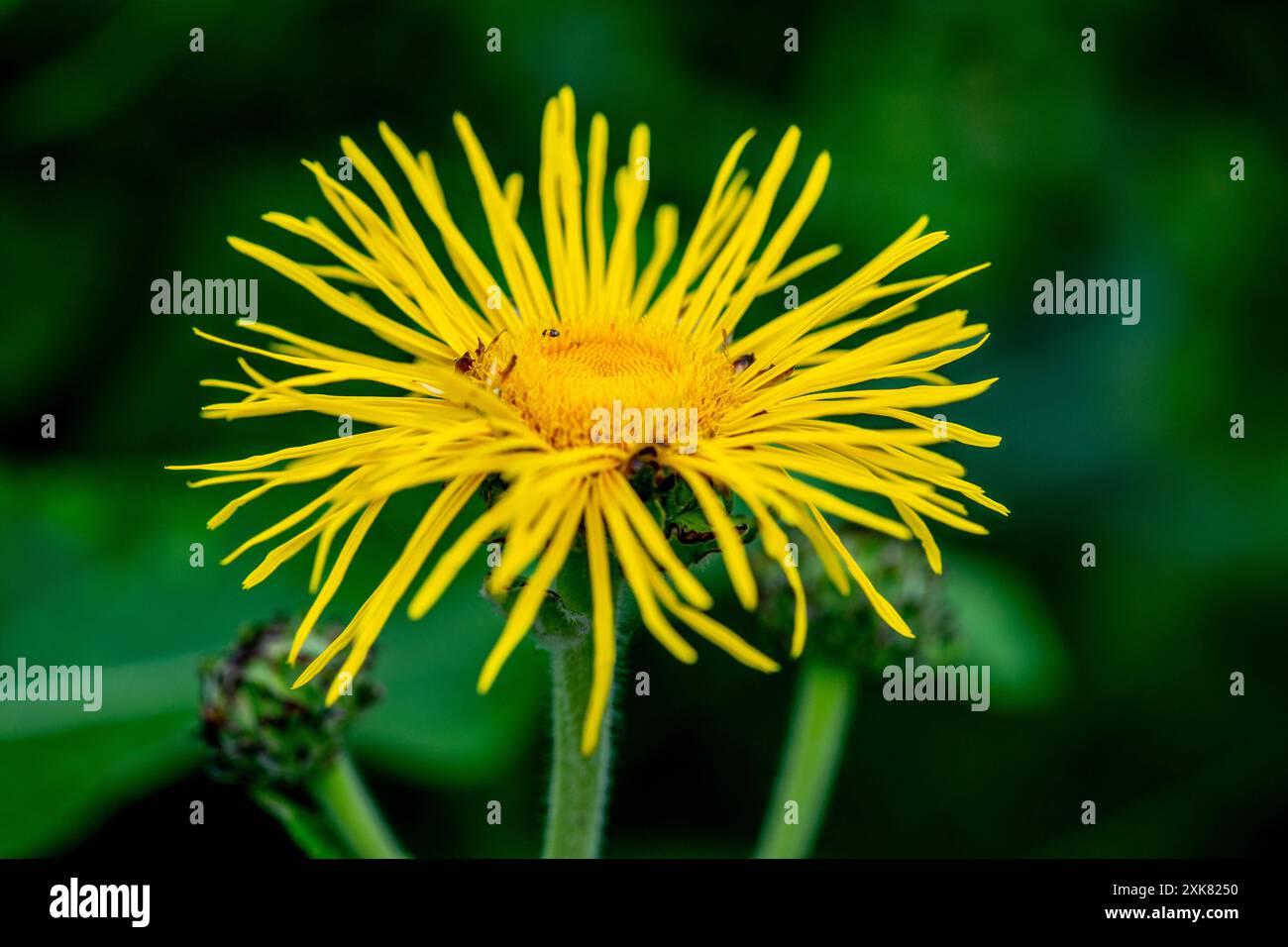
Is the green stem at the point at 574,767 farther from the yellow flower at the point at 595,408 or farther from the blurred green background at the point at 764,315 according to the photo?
the blurred green background at the point at 764,315

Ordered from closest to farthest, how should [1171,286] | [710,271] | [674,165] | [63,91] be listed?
[710,271]
[63,91]
[674,165]
[1171,286]


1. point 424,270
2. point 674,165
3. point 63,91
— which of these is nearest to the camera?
point 424,270

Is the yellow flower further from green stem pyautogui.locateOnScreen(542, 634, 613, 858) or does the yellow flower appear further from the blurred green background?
the blurred green background

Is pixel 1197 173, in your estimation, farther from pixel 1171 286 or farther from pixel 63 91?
pixel 63 91

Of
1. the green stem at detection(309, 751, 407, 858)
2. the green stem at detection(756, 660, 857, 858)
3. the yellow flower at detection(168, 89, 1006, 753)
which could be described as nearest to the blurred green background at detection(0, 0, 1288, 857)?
the green stem at detection(309, 751, 407, 858)
